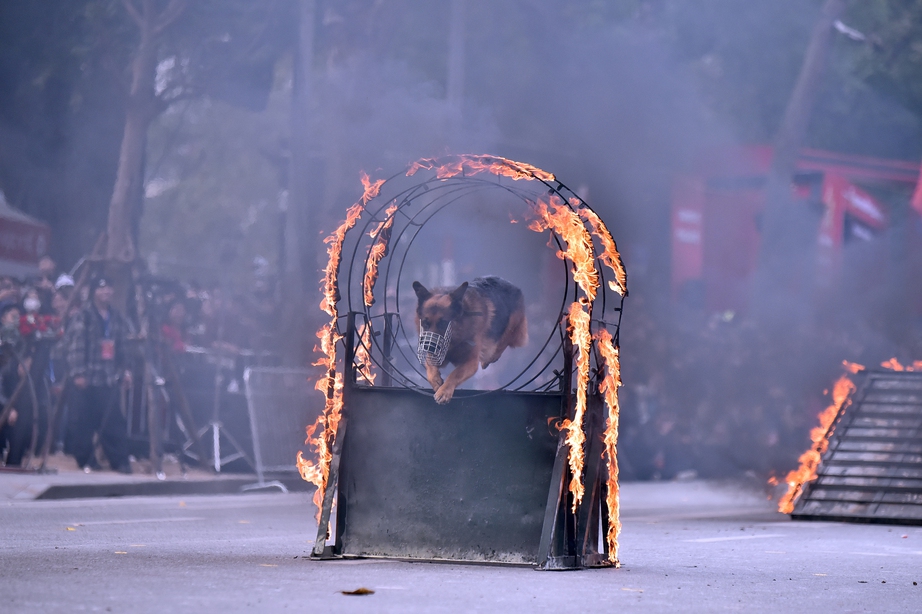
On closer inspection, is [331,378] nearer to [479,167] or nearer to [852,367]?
[479,167]

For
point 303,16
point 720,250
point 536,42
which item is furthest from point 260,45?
point 720,250

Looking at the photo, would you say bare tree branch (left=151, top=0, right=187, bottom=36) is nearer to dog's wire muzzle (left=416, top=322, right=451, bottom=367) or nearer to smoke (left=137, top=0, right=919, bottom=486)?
smoke (left=137, top=0, right=919, bottom=486)

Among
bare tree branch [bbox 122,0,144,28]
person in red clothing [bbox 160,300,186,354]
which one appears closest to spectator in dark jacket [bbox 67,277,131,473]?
person in red clothing [bbox 160,300,186,354]

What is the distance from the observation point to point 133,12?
1983cm

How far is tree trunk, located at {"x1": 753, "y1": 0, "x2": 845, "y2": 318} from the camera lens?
27547 mm

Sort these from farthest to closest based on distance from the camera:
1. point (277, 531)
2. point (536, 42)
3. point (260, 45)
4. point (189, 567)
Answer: point (536, 42) < point (260, 45) < point (277, 531) < point (189, 567)

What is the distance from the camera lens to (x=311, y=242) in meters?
22.2

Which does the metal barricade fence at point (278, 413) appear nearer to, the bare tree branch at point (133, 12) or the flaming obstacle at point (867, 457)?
the flaming obstacle at point (867, 457)

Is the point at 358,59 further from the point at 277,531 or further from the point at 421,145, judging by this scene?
the point at 277,531

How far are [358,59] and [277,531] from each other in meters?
14.1

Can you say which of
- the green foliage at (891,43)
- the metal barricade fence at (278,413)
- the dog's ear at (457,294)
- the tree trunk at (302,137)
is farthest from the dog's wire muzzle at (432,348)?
the green foliage at (891,43)

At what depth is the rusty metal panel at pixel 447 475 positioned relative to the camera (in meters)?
8.37

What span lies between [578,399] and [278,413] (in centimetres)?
893

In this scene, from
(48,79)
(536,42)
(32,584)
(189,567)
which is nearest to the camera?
(32,584)
